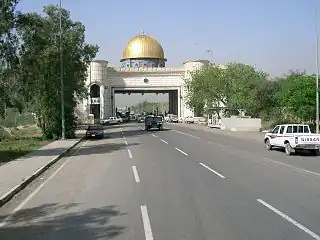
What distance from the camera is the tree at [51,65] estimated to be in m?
34.2

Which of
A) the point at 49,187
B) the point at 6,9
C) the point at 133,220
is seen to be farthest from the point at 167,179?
the point at 6,9

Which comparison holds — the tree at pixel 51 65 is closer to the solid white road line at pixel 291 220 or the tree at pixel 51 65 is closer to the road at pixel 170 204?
the road at pixel 170 204

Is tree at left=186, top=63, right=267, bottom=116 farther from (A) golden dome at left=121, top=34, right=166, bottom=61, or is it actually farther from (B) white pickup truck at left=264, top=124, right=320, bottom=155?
(A) golden dome at left=121, top=34, right=166, bottom=61

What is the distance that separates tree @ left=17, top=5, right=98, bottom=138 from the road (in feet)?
61.1

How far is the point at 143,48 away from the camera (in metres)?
106

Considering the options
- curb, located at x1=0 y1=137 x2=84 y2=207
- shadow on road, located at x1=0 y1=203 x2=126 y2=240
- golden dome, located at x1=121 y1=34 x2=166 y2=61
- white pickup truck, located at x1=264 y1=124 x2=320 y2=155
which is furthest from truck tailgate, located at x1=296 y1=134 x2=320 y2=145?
golden dome, located at x1=121 y1=34 x2=166 y2=61

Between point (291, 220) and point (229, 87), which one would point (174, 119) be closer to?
point (229, 87)

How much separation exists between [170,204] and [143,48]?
97134 millimetres

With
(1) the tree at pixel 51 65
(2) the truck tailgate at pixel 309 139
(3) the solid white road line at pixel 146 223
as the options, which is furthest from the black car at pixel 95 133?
(3) the solid white road line at pixel 146 223

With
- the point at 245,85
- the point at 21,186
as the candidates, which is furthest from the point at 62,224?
the point at 245,85

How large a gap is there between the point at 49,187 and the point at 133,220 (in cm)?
574

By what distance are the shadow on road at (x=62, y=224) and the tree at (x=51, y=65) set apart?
22.8 m

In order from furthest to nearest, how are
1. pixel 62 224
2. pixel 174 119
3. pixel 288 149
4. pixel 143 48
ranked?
1. pixel 143 48
2. pixel 174 119
3. pixel 288 149
4. pixel 62 224

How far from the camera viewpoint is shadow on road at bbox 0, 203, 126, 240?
7727mm
